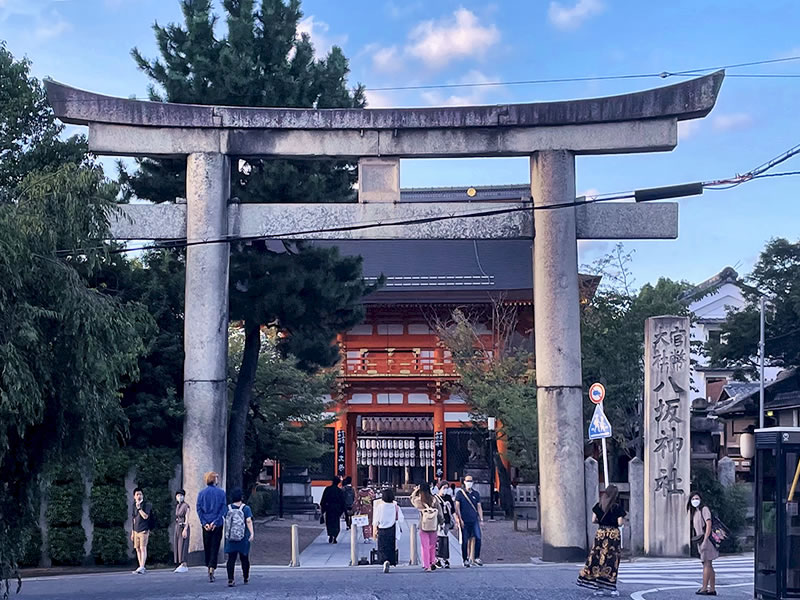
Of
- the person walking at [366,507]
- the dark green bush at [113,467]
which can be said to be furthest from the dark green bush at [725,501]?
the dark green bush at [113,467]

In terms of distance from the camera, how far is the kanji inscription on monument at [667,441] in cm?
2042

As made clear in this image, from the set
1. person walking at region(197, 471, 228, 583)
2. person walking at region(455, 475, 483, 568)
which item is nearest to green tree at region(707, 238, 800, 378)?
person walking at region(455, 475, 483, 568)

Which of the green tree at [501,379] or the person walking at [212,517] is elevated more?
the green tree at [501,379]

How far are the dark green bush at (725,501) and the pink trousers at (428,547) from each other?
6603 millimetres

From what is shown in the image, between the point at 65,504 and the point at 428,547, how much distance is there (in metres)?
7.17

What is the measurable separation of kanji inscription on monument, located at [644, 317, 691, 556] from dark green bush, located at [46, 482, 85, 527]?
11.0 meters

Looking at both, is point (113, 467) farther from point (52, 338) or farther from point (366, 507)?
point (366, 507)

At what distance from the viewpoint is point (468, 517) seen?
18.9 m

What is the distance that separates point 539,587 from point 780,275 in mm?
26465

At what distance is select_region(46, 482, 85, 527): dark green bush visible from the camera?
65.3 feet

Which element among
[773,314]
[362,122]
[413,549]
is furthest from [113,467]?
[773,314]

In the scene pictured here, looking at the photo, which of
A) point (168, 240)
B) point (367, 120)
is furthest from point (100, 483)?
point (367, 120)

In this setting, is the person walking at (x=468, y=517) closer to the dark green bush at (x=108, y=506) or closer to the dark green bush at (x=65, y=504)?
the dark green bush at (x=108, y=506)

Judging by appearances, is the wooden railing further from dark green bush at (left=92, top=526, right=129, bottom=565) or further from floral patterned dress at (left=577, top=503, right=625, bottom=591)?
floral patterned dress at (left=577, top=503, right=625, bottom=591)
